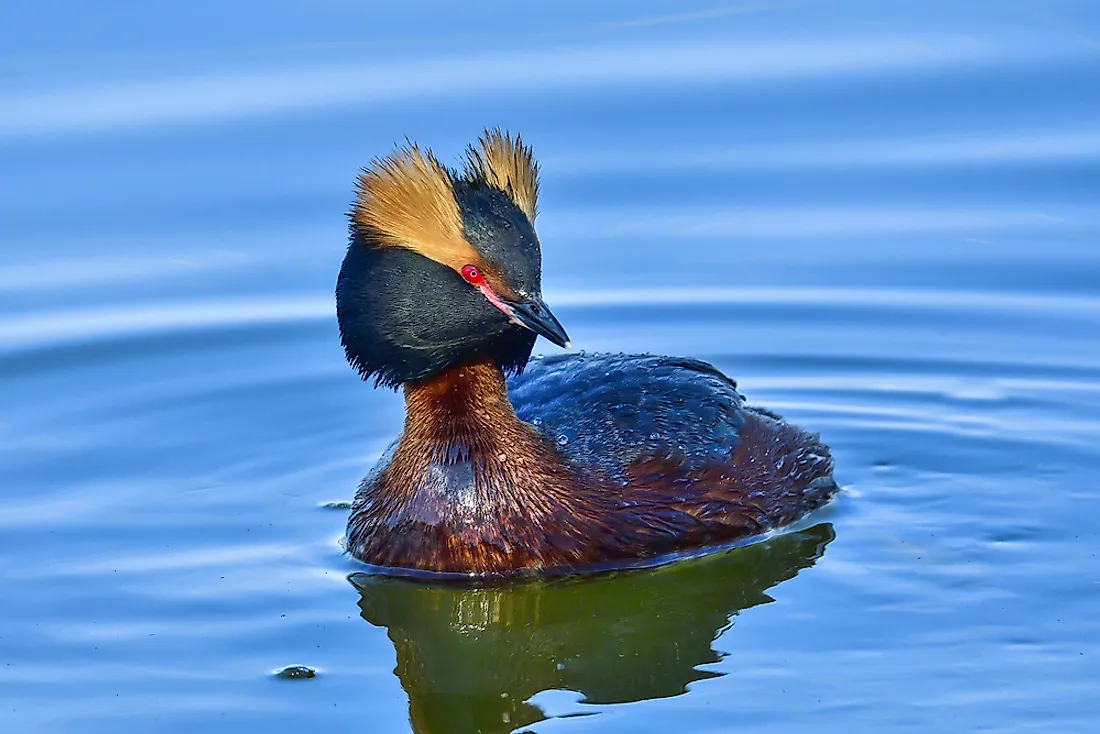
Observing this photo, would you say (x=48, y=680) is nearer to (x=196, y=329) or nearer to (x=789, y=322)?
(x=196, y=329)

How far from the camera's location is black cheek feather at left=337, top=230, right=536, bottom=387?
11.7 meters

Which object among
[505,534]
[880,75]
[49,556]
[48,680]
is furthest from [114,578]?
[880,75]

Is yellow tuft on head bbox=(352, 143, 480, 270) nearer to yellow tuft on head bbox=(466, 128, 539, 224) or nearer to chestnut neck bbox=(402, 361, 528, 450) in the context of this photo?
yellow tuft on head bbox=(466, 128, 539, 224)

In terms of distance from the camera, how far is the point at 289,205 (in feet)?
55.9

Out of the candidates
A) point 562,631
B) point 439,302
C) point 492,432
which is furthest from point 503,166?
point 562,631

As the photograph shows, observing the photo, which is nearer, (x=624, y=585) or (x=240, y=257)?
(x=624, y=585)

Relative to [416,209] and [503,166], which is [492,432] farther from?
[503,166]

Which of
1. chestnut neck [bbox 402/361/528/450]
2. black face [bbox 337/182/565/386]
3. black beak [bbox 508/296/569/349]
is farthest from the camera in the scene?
chestnut neck [bbox 402/361/528/450]

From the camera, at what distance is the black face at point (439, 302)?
11.6 m

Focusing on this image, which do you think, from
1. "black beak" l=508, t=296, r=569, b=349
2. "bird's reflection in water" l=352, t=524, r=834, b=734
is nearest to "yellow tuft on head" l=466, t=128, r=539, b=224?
"black beak" l=508, t=296, r=569, b=349

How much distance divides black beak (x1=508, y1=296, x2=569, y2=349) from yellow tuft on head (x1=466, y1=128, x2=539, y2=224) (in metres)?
0.49

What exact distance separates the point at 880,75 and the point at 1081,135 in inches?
69.2

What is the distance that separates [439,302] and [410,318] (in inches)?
7.8

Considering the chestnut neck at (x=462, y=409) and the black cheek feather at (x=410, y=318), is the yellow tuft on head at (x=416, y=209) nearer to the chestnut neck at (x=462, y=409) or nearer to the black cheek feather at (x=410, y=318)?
the black cheek feather at (x=410, y=318)
